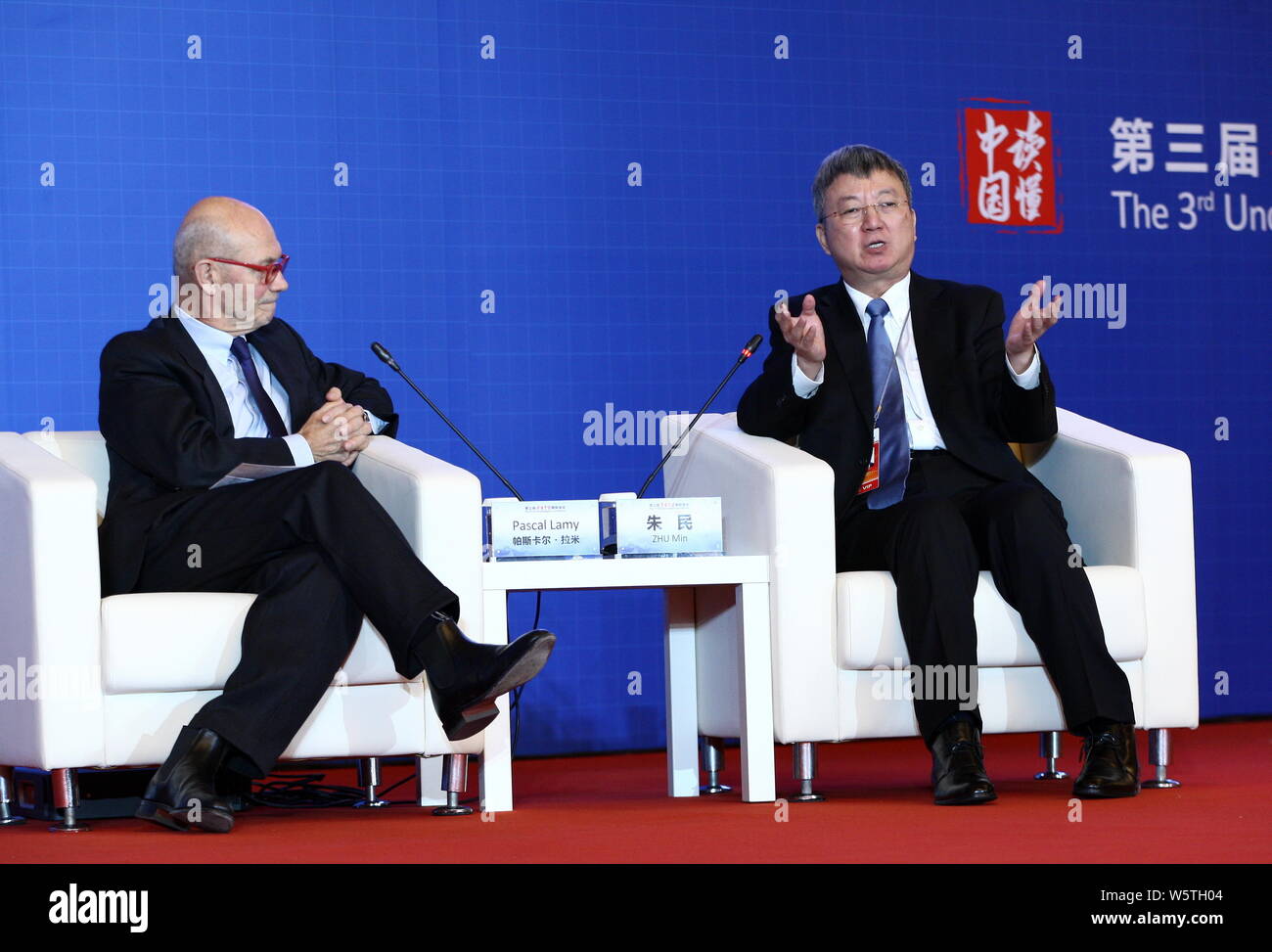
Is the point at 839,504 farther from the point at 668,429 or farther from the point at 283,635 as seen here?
the point at 283,635

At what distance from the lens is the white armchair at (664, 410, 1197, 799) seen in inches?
107

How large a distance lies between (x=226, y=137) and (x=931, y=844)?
2723mm

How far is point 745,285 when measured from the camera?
4.34 metres

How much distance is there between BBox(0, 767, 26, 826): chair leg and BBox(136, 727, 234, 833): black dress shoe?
0.48m

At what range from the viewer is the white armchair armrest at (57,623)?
253 centimetres

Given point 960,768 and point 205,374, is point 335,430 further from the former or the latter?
point 960,768

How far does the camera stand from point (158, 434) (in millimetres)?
2752

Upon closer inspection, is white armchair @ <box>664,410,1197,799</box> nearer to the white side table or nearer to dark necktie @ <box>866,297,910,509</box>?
the white side table

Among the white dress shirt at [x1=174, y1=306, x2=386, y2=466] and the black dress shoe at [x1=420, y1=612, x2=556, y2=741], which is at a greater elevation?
the white dress shirt at [x1=174, y1=306, x2=386, y2=466]

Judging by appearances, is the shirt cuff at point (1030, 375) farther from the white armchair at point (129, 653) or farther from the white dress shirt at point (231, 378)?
the white dress shirt at point (231, 378)

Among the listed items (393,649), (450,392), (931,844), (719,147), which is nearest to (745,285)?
(719,147)

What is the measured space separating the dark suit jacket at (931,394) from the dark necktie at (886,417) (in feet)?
0.08

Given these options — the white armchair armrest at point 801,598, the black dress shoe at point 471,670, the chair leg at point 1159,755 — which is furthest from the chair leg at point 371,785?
the chair leg at point 1159,755
